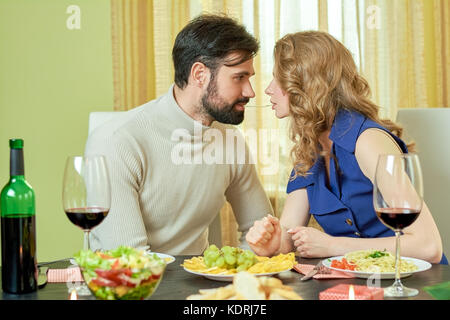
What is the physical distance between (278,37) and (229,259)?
2040mm

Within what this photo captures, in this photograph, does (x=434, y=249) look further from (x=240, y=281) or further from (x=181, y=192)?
(x=181, y=192)

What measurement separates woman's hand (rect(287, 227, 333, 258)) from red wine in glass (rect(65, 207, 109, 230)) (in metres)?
0.65

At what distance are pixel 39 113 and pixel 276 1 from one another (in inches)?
56.2

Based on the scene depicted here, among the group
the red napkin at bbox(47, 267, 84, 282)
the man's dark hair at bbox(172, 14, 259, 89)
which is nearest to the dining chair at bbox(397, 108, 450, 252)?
the man's dark hair at bbox(172, 14, 259, 89)

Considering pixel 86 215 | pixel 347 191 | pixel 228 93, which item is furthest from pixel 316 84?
pixel 86 215

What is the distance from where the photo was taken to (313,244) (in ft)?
5.16

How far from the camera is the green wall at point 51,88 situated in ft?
10.5

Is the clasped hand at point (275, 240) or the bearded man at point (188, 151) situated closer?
the clasped hand at point (275, 240)

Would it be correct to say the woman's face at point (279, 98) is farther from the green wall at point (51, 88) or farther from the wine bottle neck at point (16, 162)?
the green wall at point (51, 88)

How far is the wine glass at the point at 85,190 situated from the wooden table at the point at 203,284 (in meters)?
0.09

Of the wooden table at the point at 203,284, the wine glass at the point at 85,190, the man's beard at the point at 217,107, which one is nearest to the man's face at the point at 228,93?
the man's beard at the point at 217,107

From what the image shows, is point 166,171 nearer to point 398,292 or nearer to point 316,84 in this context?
point 316,84

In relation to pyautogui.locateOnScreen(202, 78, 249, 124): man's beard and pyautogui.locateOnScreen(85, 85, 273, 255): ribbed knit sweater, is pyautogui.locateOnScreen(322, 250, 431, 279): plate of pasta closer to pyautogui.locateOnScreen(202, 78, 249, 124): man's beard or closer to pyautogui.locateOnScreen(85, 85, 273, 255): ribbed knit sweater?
pyautogui.locateOnScreen(85, 85, 273, 255): ribbed knit sweater
